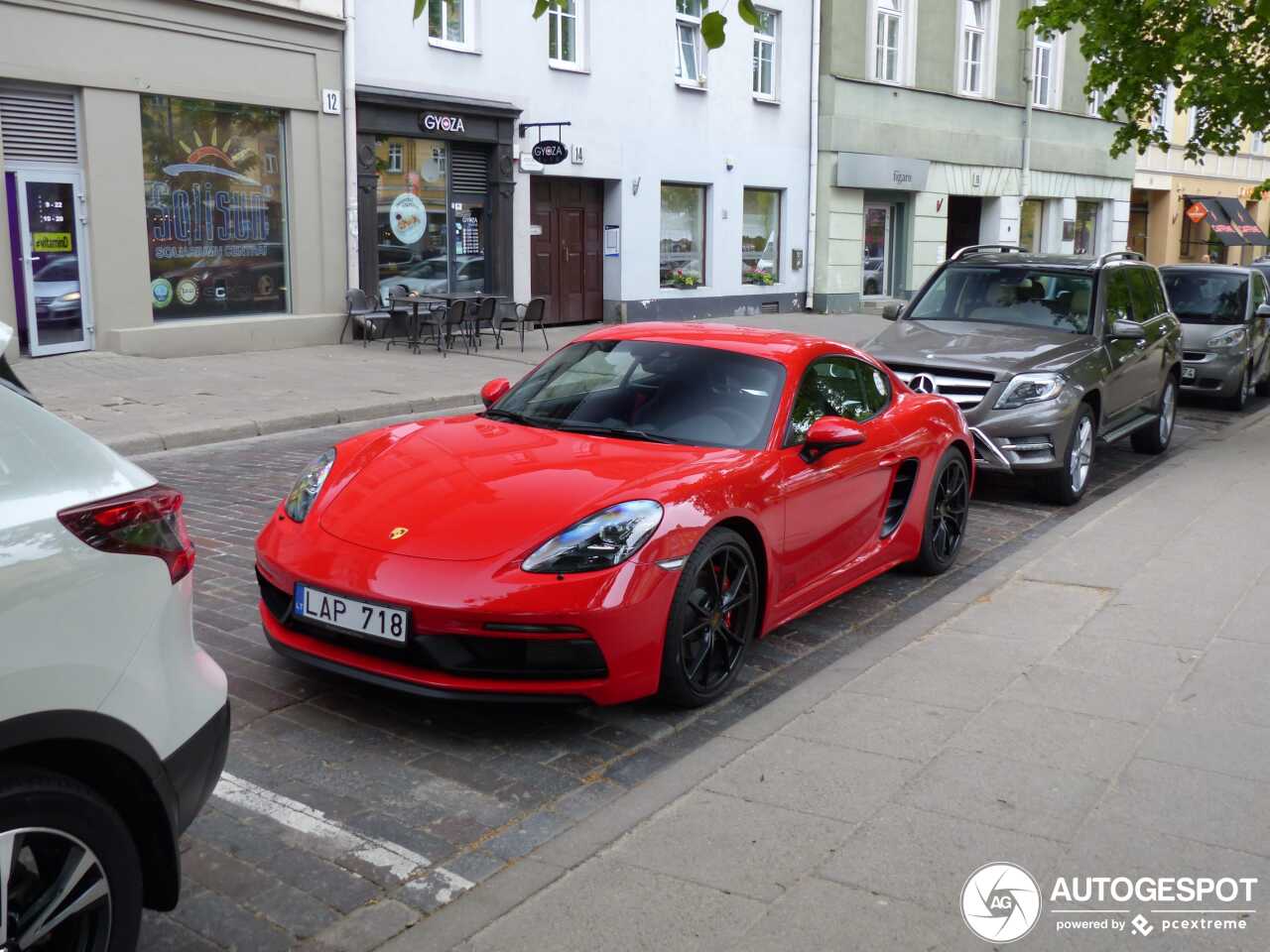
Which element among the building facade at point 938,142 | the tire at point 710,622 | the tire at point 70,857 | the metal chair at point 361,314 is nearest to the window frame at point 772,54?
the building facade at point 938,142

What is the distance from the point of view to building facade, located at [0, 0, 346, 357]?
14.4 m

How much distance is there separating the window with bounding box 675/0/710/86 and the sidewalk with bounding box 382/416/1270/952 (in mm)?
18720

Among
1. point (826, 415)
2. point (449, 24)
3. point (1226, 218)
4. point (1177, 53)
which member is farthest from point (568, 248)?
point (1226, 218)

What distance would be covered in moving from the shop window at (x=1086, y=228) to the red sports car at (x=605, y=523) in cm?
3207

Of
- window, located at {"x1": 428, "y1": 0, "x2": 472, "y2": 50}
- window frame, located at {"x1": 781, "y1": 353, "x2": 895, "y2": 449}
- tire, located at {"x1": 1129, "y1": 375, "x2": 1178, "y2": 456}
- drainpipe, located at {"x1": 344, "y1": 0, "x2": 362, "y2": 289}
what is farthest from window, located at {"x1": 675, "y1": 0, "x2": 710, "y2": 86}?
window frame, located at {"x1": 781, "y1": 353, "x2": 895, "y2": 449}

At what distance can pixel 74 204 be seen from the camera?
1487 centimetres

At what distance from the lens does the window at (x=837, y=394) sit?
18.7 feet

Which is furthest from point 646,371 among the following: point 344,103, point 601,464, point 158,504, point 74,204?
point 344,103

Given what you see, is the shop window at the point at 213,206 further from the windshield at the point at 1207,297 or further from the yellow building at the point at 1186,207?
the yellow building at the point at 1186,207

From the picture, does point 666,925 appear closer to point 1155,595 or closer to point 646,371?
point 646,371

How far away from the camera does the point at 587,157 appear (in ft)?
70.1

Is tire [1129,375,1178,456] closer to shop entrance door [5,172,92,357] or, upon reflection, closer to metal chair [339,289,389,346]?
metal chair [339,289,389,346]

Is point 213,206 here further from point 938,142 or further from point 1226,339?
point 938,142

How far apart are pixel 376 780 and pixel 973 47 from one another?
2986 cm
